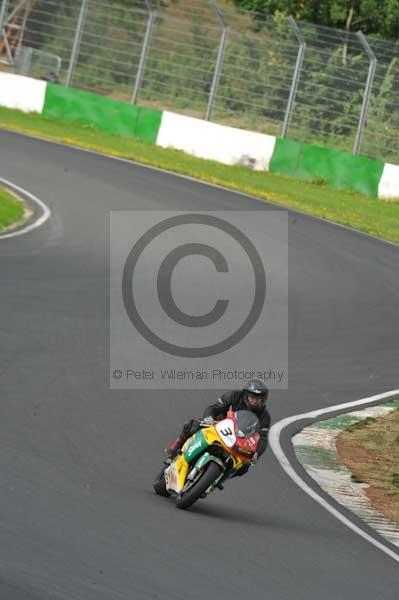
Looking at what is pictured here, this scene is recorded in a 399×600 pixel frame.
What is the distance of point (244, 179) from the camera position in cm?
3042

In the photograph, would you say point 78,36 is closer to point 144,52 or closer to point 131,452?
point 144,52

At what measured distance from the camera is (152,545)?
303 inches

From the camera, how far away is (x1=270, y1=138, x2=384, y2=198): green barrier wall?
3167 cm

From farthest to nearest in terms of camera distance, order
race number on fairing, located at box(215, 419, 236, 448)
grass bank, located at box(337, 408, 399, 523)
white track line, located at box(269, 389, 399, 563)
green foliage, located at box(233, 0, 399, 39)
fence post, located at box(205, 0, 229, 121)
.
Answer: green foliage, located at box(233, 0, 399, 39) < fence post, located at box(205, 0, 229, 121) < grass bank, located at box(337, 408, 399, 523) < white track line, located at box(269, 389, 399, 563) < race number on fairing, located at box(215, 419, 236, 448)

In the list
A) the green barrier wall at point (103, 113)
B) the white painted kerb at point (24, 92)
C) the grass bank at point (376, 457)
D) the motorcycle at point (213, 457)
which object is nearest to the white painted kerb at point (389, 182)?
the green barrier wall at point (103, 113)

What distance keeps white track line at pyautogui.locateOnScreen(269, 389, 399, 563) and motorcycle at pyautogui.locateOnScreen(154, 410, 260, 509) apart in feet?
4.33

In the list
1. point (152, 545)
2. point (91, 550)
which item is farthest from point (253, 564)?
point (91, 550)

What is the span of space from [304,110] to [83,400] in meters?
22.9

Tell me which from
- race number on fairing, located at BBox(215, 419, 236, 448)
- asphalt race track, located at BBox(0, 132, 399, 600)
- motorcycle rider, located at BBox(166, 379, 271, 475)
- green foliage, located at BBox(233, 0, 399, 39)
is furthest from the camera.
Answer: green foliage, located at BBox(233, 0, 399, 39)

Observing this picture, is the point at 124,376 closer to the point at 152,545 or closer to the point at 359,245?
the point at 152,545

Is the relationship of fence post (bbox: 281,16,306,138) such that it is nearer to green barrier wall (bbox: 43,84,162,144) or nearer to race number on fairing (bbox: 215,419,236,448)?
green barrier wall (bbox: 43,84,162,144)

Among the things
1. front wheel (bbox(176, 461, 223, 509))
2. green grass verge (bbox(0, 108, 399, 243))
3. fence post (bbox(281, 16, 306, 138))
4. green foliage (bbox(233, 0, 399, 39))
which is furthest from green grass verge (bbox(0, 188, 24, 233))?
green foliage (bbox(233, 0, 399, 39))

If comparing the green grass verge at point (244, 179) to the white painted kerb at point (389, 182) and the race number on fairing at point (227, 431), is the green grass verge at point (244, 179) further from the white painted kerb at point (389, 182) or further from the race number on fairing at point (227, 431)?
the race number on fairing at point (227, 431)

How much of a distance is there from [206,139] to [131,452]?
2293 cm
